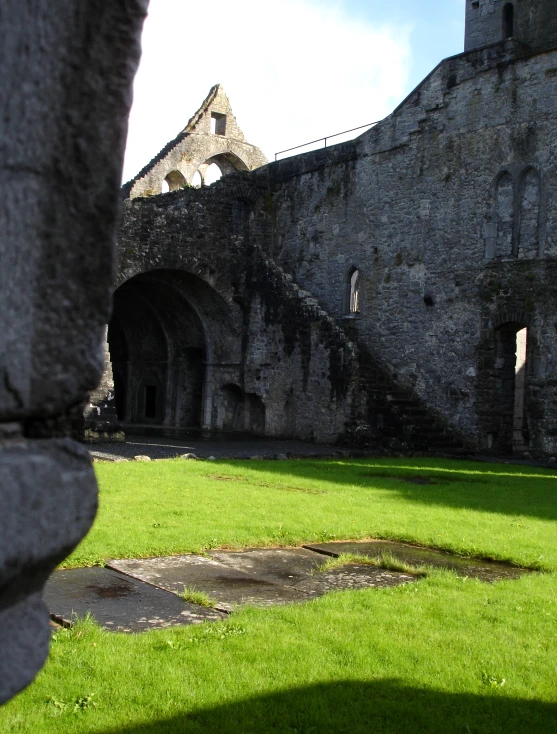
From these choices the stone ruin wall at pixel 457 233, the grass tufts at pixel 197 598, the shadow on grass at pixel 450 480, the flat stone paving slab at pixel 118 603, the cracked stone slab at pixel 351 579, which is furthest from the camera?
the stone ruin wall at pixel 457 233

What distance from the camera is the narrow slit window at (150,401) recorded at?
28203 mm

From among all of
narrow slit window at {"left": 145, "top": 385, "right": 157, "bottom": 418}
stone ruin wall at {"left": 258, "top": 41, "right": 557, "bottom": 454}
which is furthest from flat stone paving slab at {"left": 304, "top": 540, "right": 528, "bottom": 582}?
narrow slit window at {"left": 145, "top": 385, "right": 157, "bottom": 418}

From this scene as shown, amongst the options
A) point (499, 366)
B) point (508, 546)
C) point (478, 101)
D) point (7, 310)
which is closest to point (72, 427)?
point (7, 310)

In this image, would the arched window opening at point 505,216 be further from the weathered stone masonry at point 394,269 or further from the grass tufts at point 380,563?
the grass tufts at point 380,563

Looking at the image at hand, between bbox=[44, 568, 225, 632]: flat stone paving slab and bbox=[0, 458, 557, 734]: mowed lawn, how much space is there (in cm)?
29

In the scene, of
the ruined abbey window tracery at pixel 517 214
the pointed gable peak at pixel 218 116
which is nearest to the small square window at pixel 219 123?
the pointed gable peak at pixel 218 116

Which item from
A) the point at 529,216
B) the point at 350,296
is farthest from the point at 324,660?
the point at 350,296

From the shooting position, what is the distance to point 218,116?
3675 cm

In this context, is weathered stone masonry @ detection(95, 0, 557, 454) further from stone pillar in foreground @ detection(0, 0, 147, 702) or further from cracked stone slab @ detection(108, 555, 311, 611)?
stone pillar in foreground @ detection(0, 0, 147, 702)

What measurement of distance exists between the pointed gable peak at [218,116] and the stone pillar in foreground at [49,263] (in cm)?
3505

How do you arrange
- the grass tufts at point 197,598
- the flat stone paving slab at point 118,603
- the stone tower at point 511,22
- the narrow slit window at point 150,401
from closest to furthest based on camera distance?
the flat stone paving slab at point 118,603 → the grass tufts at point 197,598 → the stone tower at point 511,22 → the narrow slit window at point 150,401

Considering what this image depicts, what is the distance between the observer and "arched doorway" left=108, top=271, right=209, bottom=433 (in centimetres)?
2525

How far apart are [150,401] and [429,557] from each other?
21.3m

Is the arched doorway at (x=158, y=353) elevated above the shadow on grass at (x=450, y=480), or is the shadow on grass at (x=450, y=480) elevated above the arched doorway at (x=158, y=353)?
the arched doorway at (x=158, y=353)
